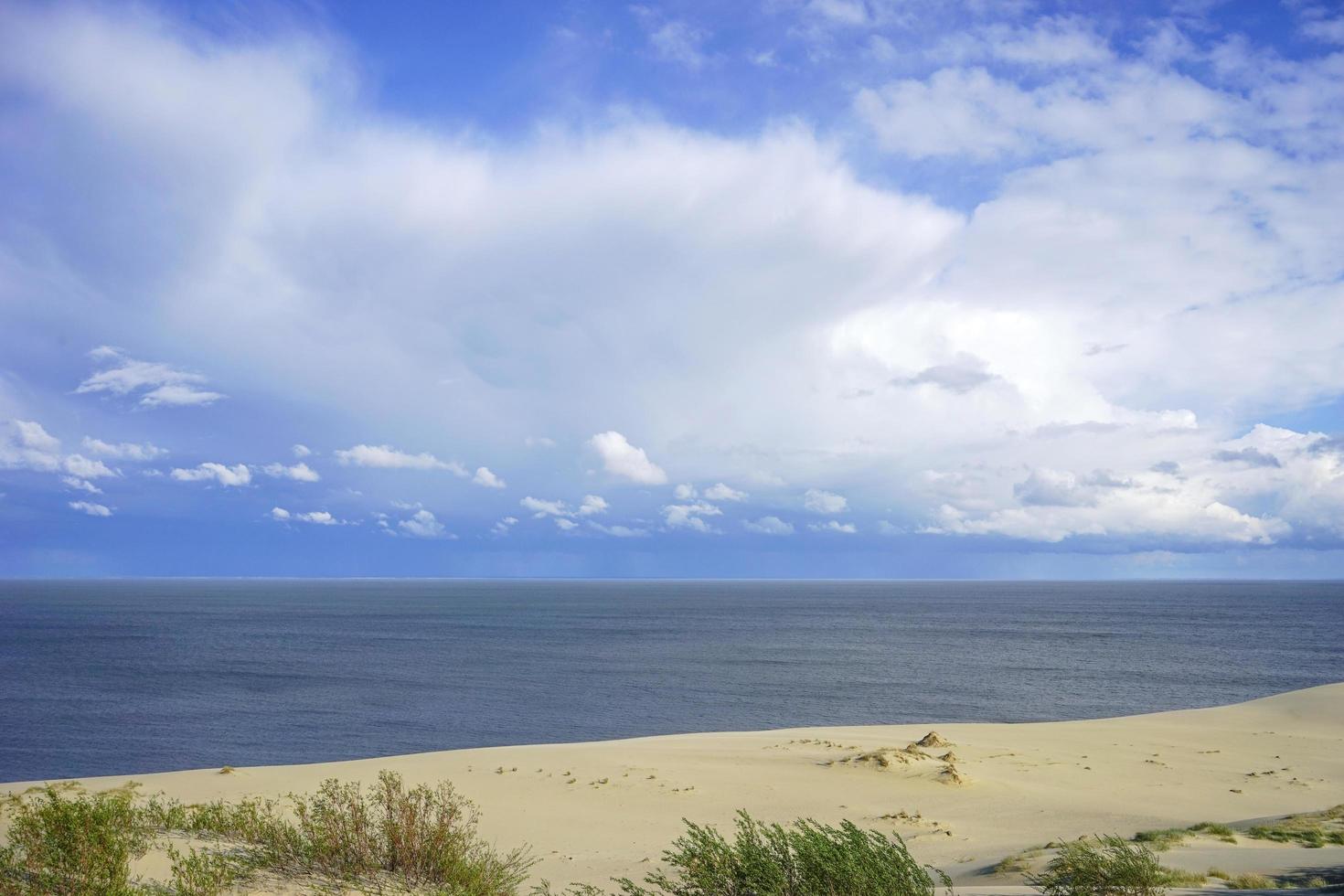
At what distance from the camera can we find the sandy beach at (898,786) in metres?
16.7

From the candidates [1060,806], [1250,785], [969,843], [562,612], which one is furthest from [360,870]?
[562,612]

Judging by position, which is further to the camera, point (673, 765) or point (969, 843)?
point (673, 765)

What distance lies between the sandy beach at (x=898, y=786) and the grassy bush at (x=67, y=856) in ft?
22.7

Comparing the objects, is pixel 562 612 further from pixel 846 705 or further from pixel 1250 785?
pixel 1250 785

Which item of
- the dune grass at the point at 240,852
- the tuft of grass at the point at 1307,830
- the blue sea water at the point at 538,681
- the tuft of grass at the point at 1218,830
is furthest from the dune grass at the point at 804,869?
the blue sea water at the point at 538,681

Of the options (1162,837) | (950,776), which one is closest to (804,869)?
(1162,837)

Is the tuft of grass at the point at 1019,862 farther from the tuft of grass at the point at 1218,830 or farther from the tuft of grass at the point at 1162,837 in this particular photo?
the tuft of grass at the point at 1218,830

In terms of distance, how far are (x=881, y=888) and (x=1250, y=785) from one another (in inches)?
851

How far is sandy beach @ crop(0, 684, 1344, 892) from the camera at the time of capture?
16.7 meters

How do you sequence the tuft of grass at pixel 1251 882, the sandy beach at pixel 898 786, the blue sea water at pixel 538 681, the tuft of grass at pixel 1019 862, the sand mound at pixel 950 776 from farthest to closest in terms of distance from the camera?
the blue sea water at pixel 538 681
the sand mound at pixel 950 776
the sandy beach at pixel 898 786
the tuft of grass at pixel 1019 862
the tuft of grass at pixel 1251 882

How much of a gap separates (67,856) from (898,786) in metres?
19.2

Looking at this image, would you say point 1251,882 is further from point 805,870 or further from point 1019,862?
point 805,870

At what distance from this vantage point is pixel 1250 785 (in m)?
24.0

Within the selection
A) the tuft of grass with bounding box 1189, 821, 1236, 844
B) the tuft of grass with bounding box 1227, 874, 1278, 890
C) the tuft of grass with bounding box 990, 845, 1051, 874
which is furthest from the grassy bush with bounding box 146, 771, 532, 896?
the tuft of grass with bounding box 1189, 821, 1236, 844
